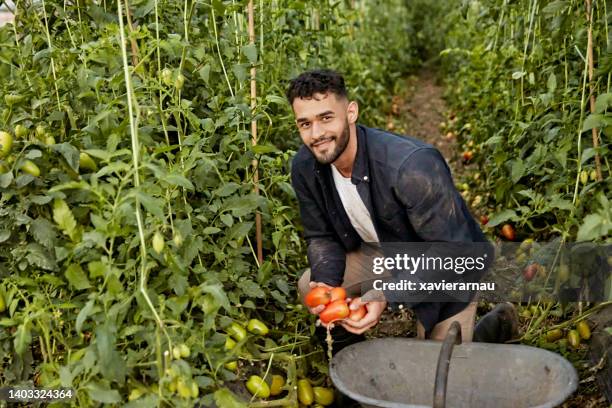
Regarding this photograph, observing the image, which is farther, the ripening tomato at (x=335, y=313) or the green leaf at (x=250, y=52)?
the green leaf at (x=250, y=52)

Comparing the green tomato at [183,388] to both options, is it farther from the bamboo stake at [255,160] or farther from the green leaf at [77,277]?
the bamboo stake at [255,160]

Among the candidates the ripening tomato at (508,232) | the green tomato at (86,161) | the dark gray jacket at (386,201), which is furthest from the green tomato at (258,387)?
the ripening tomato at (508,232)

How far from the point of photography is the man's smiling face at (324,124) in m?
2.21

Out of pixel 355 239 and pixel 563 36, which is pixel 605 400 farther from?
pixel 563 36

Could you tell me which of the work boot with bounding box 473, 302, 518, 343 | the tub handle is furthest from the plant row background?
the tub handle

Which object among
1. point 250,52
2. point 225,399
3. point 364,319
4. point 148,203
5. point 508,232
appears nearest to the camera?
point 148,203

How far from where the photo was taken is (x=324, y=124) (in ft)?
7.34

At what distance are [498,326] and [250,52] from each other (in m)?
1.28

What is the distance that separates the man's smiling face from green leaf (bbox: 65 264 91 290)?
79 cm

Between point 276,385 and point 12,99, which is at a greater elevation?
point 12,99

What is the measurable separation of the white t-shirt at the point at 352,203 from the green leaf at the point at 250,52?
17.3 inches

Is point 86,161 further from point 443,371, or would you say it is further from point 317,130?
point 443,371

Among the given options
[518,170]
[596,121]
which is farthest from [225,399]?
[518,170]

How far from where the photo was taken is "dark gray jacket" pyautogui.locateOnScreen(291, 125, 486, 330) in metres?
2.24
